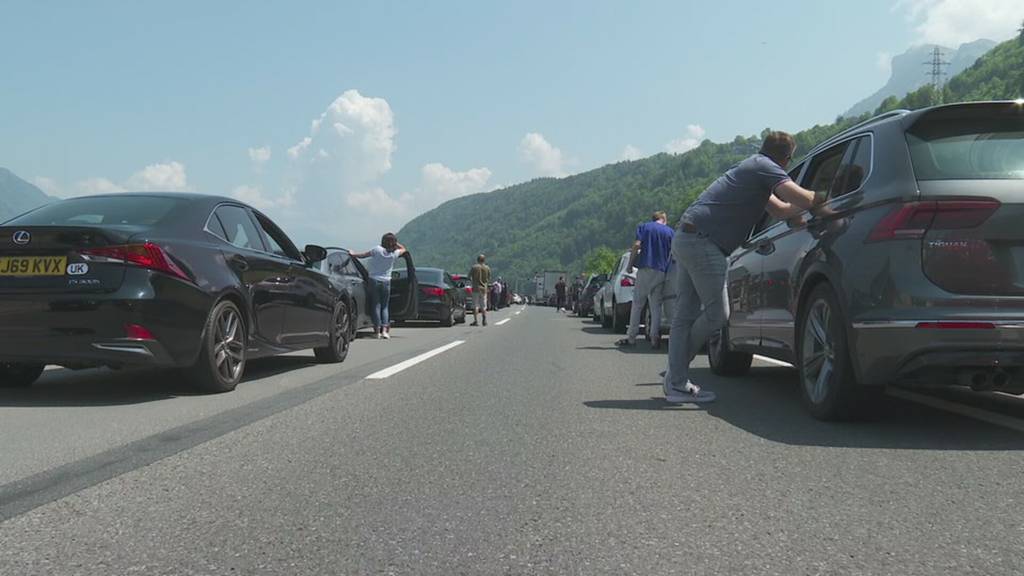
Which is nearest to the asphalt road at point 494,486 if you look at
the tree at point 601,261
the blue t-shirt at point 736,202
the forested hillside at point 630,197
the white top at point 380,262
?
the blue t-shirt at point 736,202

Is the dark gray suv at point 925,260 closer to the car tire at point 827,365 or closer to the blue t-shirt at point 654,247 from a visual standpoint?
the car tire at point 827,365

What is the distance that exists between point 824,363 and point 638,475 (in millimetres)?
1927

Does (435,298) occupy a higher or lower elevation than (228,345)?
higher

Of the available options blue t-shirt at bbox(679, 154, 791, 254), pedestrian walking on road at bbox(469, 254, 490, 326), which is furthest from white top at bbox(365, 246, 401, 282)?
blue t-shirt at bbox(679, 154, 791, 254)

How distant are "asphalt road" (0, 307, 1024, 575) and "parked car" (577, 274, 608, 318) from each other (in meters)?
15.6

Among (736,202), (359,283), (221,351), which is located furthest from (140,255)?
(359,283)

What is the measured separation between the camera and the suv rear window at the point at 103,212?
19.7 ft

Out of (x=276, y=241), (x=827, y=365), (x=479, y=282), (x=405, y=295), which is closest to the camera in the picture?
(x=827, y=365)

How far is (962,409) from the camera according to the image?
17.8 ft

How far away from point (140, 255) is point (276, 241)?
91.6 inches

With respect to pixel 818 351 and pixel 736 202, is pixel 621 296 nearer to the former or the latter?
pixel 736 202

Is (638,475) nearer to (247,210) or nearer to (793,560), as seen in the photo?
(793,560)

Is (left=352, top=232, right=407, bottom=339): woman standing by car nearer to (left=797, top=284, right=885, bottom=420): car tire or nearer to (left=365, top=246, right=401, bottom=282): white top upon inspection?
(left=365, top=246, right=401, bottom=282): white top

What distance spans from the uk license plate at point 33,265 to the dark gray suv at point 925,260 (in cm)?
489
